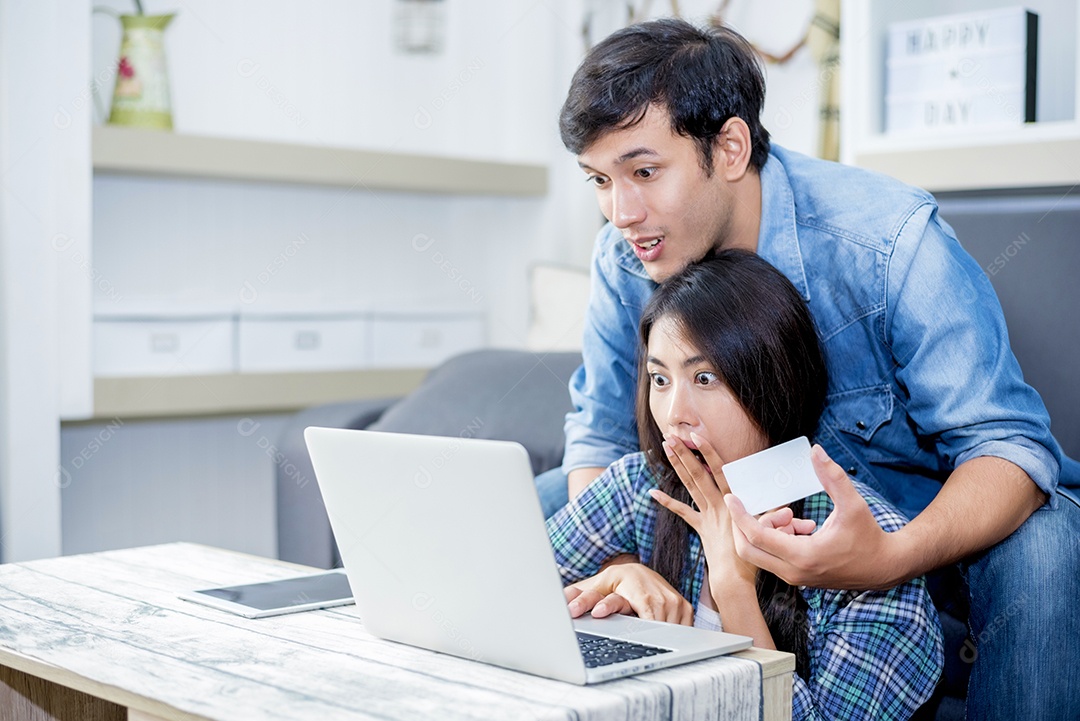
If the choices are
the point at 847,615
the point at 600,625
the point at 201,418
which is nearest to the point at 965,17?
the point at 847,615

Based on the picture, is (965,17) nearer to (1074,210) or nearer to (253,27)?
(1074,210)

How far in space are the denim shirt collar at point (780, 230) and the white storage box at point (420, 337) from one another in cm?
137

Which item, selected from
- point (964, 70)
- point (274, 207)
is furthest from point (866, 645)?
point (274, 207)

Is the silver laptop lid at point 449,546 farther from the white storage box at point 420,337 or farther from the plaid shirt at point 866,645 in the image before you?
the white storage box at point 420,337

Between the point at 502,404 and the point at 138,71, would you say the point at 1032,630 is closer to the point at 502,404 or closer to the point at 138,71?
the point at 502,404

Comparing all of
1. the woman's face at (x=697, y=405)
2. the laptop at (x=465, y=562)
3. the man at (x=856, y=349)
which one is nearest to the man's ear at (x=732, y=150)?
the man at (x=856, y=349)

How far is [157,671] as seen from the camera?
0.88 meters

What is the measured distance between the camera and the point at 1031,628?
1161 millimetres

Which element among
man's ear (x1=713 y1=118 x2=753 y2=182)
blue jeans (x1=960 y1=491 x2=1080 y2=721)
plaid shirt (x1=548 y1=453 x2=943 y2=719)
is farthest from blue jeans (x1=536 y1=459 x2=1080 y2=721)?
man's ear (x1=713 y1=118 x2=753 y2=182)

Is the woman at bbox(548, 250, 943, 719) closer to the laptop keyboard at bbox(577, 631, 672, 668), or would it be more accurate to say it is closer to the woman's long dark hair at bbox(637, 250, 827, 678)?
the woman's long dark hair at bbox(637, 250, 827, 678)

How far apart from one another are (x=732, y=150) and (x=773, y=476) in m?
0.52

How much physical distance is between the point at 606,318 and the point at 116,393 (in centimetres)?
109

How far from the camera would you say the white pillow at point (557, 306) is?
7.51 feet

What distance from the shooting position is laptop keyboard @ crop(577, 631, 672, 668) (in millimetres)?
866
